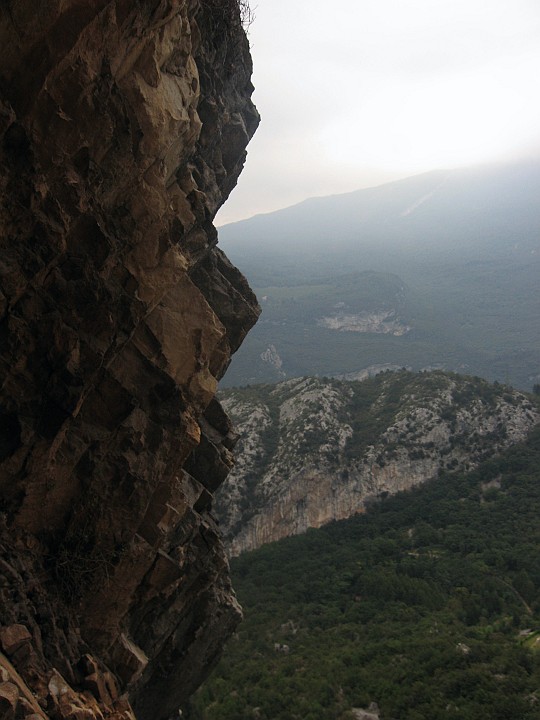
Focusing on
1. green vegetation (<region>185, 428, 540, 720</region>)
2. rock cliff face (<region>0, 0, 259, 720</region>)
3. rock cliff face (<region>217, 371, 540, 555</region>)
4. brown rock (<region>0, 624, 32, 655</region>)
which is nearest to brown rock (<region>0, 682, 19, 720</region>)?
rock cliff face (<region>0, 0, 259, 720</region>)

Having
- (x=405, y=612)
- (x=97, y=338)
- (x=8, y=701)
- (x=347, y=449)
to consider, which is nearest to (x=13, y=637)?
(x=8, y=701)

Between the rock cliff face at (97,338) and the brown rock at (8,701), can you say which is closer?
the brown rock at (8,701)

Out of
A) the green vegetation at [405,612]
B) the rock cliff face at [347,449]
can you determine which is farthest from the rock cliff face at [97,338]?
the rock cliff face at [347,449]

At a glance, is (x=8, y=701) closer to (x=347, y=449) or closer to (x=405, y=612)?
(x=405, y=612)

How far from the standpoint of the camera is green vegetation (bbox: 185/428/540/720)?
2962cm

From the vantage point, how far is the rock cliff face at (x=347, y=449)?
240ft

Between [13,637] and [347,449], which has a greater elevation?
[347,449]

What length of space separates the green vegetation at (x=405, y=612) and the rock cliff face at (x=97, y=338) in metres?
18.5

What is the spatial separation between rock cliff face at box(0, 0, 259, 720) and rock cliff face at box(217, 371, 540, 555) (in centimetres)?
5672

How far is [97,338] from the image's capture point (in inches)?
471

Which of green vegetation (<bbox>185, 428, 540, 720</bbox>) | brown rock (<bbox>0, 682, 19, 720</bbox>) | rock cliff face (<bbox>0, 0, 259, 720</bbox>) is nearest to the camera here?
brown rock (<bbox>0, 682, 19, 720</bbox>)

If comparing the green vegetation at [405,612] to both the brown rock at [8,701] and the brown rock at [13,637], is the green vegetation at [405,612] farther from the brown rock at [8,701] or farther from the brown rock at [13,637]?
the brown rock at [8,701]

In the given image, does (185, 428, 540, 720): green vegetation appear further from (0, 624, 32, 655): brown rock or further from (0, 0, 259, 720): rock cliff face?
(0, 624, 32, 655): brown rock

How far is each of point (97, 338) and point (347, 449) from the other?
71.0m
